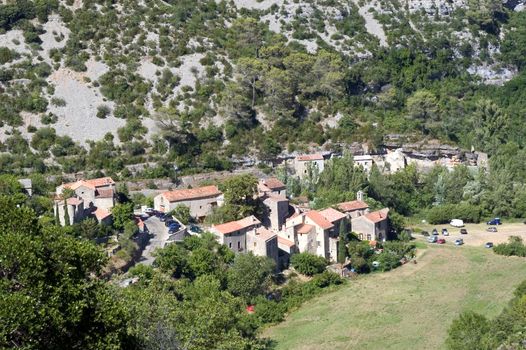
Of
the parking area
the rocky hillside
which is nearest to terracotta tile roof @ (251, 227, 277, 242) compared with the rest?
the parking area

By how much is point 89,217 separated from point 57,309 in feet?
88.5

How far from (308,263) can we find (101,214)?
1163cm

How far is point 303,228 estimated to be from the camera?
156ft

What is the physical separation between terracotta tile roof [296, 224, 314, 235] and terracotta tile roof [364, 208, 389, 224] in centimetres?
457

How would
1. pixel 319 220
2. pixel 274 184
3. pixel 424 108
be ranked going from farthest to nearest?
pixel 424 108, pixel 274 184, pixel 319 220

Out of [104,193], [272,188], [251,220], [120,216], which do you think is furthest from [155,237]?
[272,188]

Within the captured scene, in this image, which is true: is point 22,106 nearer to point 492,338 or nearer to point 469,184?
point 469,184

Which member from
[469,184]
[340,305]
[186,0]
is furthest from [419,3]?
[340,305]

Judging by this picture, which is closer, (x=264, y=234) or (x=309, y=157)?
(x=264, y=234)

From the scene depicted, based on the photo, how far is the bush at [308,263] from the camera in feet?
149

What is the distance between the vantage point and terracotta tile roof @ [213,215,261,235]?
45938 mm

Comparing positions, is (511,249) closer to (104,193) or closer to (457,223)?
(457,223)

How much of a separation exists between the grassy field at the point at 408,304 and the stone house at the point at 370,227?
305 cm

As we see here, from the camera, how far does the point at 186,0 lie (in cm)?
8031
